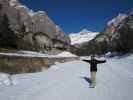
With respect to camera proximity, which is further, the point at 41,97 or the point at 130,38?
the point at 130,38

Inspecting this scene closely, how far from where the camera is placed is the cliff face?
220 ft

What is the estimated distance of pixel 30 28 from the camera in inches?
3285

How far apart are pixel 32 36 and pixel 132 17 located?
36.9 meters

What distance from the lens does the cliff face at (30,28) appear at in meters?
67.0

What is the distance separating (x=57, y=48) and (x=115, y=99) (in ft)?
314

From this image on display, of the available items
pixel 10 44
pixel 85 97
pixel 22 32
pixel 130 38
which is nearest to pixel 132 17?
pixel 130 38

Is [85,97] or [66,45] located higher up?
[66,45]

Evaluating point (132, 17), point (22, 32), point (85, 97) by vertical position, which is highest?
point (132, 17)

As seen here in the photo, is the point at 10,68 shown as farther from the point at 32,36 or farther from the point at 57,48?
the point at 57,48

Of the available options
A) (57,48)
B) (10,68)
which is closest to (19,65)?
(10,68)

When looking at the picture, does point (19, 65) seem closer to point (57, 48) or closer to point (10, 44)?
point (10, 44)

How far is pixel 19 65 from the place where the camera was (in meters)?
20.7

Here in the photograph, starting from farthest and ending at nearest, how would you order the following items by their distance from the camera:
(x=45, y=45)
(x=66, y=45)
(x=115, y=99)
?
(x=66, y=45) < (x=45, y=45) < (x=115, y=99)

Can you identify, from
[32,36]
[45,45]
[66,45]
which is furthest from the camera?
[66,45]
